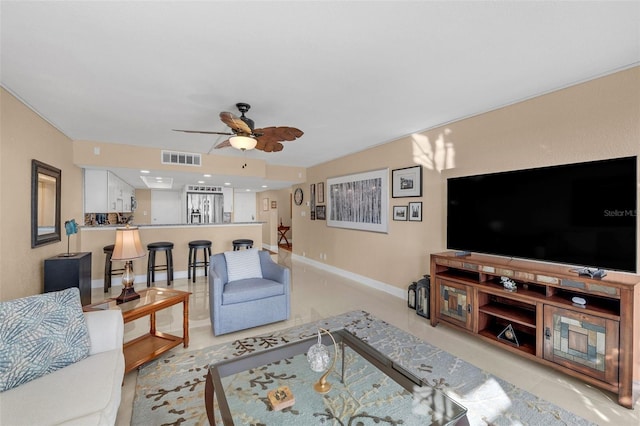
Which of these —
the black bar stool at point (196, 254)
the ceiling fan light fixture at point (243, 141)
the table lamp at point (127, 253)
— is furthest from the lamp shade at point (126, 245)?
the black bar stool at point (196, 254)

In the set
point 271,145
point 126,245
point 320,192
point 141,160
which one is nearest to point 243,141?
point 271,145

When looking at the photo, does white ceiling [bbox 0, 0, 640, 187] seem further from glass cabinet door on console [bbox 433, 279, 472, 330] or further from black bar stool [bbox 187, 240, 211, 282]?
black bar stool [bbox 187, 240, 211, 282]

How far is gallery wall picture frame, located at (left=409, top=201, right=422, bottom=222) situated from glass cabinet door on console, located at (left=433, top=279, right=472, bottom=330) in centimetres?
107

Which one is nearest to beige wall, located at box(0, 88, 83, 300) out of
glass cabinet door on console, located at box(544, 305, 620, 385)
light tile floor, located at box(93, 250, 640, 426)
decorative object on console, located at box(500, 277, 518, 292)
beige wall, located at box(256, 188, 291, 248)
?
light tile floor, located at box(93, 250, 640, 426)

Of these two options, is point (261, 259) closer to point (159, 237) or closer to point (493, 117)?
point (159, 237)

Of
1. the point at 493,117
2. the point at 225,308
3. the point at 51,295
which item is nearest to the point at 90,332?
the point at 51,295

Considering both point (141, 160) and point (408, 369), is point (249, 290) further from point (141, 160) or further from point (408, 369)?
point (141, 160)

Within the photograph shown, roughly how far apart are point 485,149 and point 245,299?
3.23 m

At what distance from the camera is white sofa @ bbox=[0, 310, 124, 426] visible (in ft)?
3.85

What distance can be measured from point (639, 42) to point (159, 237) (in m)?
6.50

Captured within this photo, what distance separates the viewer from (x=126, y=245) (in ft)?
8.27

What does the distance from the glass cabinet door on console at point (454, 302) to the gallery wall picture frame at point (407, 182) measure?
1.39 metres

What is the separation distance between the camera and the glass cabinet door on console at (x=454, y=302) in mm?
2723

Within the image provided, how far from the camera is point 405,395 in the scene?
1473 millimetres
